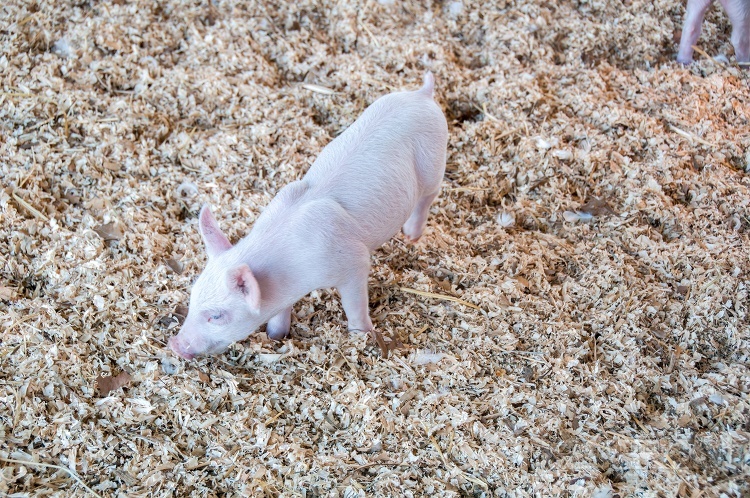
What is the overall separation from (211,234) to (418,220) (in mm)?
986

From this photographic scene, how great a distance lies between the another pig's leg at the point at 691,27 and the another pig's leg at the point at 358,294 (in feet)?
8.01

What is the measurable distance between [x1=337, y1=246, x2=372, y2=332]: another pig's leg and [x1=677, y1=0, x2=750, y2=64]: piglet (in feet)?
8.03

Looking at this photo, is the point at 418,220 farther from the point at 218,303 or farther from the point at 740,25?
the point at 740,25

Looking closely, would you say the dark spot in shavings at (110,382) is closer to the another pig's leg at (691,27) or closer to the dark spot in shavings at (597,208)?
the dark spot in shavings at (597,208)

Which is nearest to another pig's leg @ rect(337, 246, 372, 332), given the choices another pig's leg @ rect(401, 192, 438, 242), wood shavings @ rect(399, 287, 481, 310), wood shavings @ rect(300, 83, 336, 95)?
wood shavings @ rect(399, 287, 481, 310)

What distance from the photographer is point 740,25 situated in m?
3.61

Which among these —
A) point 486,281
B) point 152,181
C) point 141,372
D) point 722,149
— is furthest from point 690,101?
point 141,372

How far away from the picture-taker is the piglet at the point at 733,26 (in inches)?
139

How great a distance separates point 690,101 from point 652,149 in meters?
0.47

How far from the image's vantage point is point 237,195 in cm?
297

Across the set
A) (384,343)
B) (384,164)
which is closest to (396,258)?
(384,343)

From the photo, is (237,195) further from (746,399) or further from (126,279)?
(746,399)

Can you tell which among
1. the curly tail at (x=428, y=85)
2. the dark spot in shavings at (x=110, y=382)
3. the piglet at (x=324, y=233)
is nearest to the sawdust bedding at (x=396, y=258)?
the dark spot in shavings at (x=110, y=382)

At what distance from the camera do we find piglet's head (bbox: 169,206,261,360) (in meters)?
2.08
